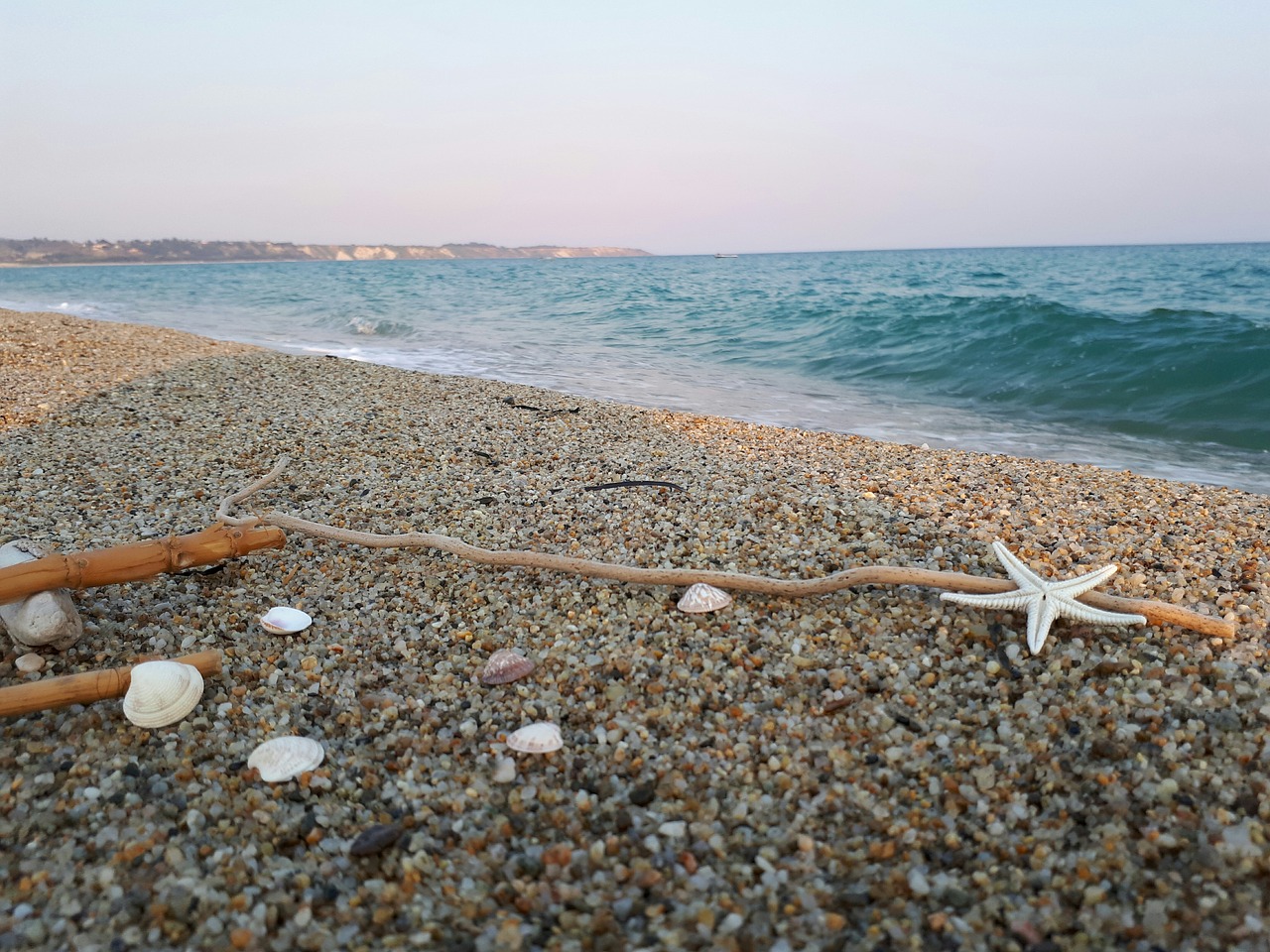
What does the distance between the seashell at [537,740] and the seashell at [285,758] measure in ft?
1.95

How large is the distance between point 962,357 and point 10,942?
44.1 feet

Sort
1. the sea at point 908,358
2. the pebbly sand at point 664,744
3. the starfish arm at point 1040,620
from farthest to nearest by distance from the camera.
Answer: the sea at point 908,358 < the starfish arm at point 1040,620 < the pebbly sand at point 664,744

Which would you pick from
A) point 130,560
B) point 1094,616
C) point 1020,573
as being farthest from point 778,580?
point 130,560

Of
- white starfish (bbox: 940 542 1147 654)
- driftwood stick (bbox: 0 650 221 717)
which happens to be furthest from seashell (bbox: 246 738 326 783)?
white starfish (bbox: 940 542 1147 654)

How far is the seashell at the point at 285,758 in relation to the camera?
218cm

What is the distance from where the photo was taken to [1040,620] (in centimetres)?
272

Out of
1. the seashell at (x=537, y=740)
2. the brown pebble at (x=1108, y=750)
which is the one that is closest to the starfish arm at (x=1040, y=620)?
the brown pebble at (x=1108, y=750)

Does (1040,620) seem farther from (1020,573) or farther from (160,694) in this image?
(160,694)

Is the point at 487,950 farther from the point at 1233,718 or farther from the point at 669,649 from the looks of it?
the point at 1233,718

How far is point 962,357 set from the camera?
12.6 m

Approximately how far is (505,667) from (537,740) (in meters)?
0.46

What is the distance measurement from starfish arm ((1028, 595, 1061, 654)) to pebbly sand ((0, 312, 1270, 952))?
0.09 meters

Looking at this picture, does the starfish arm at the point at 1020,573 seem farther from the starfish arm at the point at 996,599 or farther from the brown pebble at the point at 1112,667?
the brown pebble at the point at 1112,667

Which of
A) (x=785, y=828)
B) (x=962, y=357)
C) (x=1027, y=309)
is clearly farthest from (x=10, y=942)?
(x=1027, y=309)
